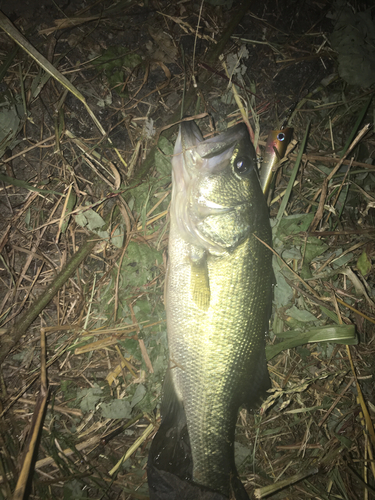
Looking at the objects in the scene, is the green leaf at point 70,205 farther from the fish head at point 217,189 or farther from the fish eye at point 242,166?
the fish eye at point 242,166

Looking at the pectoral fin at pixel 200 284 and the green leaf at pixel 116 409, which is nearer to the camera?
the pectoral fin at pixel 200 284

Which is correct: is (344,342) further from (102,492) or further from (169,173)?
(102,492)

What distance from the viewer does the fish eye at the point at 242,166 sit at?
198cm

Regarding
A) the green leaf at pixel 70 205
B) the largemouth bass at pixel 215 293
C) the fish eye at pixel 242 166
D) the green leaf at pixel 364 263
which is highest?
the green leaf at pixel 70 205

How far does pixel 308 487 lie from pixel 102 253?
310 cm

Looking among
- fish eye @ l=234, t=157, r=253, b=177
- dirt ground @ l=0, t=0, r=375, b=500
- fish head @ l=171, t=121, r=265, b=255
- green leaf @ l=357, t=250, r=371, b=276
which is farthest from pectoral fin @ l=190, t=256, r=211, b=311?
green leaf @ l=357, t=250, r=371, b=276

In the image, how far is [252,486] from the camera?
98.7 inches

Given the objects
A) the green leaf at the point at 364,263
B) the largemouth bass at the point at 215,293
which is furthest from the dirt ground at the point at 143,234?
the largemouth bass at the point at 215,293

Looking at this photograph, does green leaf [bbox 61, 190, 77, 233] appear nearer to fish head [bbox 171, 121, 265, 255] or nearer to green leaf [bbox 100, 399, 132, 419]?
fish head [bbox 171, 121, 265, 255]

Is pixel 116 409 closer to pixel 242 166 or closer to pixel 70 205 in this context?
pixel 70 205

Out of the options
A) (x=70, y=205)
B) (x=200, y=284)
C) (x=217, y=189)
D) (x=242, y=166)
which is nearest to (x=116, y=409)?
(x=200, y=284)

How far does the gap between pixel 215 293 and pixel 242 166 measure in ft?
3.38

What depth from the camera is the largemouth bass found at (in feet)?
6.42

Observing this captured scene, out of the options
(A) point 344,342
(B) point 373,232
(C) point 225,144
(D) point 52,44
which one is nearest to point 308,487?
(A) point 344,342
